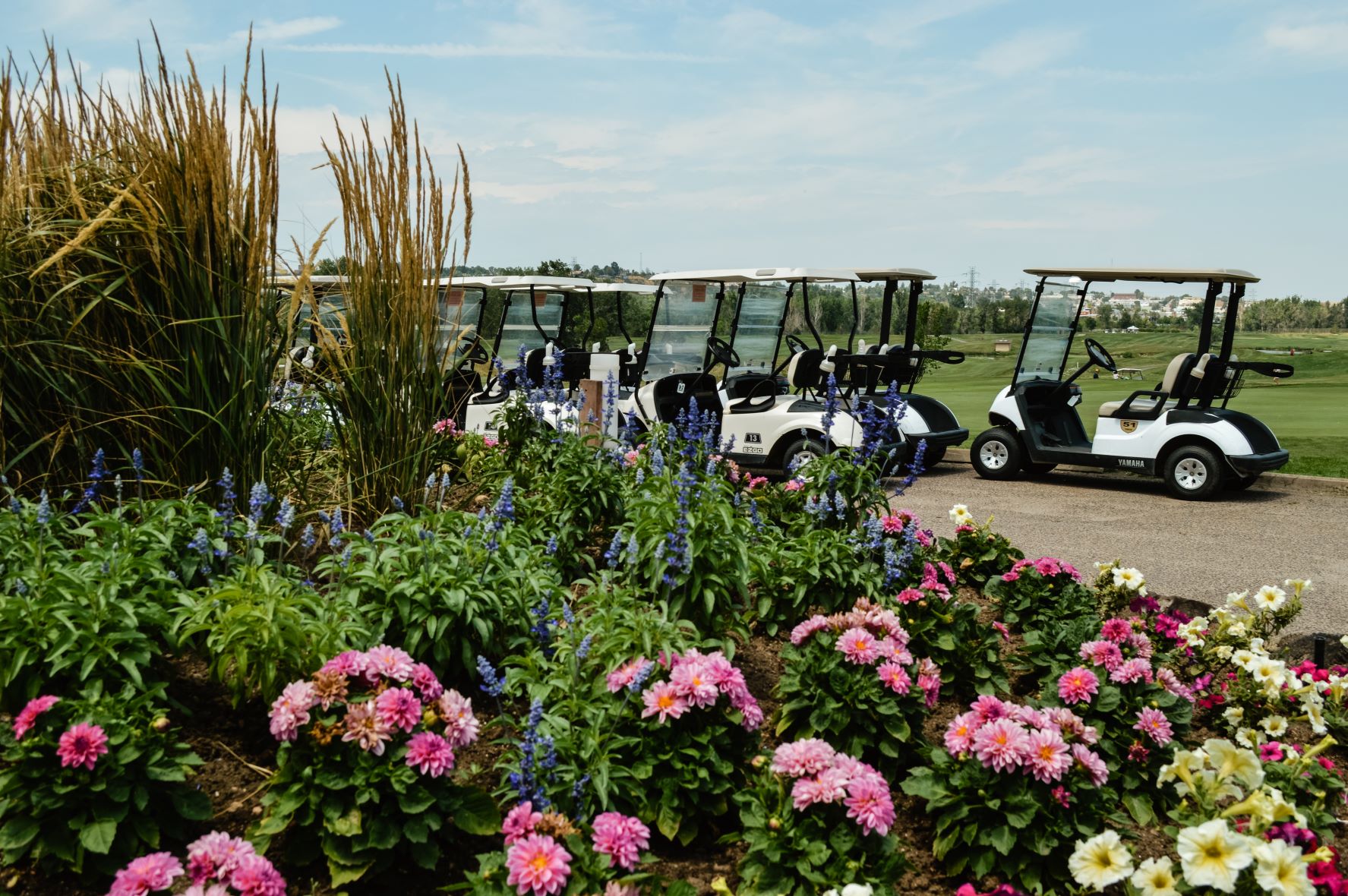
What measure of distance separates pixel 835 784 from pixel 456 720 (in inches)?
33.4

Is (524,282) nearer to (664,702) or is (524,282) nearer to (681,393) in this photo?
(681,393)

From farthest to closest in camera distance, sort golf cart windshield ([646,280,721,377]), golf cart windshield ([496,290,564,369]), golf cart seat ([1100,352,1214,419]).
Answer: golf cart windshield ([496,290,564,369]) < golf cart windshield ([646,280,721,377]) < golf cart seat ([1100,352,1214,419])

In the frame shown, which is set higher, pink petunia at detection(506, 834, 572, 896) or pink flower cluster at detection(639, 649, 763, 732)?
pink flower cluster at detection(639, 649, 763, 732)

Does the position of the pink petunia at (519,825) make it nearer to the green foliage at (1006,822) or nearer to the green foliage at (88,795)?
the green foliage at (88,795)

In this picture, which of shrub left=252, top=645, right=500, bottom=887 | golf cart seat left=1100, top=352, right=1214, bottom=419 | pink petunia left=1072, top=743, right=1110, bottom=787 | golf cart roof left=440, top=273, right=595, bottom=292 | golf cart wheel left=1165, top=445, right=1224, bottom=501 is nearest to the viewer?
shrub left=252, top=645, right=500, bottom=887

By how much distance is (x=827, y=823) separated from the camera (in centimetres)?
242

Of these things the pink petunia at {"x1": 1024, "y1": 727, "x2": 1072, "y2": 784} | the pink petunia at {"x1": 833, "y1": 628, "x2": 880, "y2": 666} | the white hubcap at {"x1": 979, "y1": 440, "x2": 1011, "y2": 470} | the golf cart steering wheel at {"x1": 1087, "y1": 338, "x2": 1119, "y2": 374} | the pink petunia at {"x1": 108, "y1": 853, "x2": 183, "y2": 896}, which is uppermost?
the golf cart steering wheel at {"x1": 1087, "y1": 338, "x2": 1119, "y2": 374}

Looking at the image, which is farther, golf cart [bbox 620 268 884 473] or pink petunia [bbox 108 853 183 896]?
golf cart [bbox 620 268 884 473]

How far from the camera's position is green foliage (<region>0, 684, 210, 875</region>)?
7.20ft

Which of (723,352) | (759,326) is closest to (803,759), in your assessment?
(723,352)

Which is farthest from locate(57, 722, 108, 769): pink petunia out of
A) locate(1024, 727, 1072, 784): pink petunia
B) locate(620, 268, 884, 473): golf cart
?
locate(620, 268, 884, 473): golf cart

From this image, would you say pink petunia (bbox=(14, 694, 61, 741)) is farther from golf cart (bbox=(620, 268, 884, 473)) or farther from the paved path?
golf cart (bbox=(620, 268, 884, 473))

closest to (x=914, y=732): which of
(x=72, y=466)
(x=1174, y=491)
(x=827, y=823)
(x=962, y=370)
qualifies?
(x=827, y=823)

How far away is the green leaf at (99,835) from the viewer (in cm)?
214
